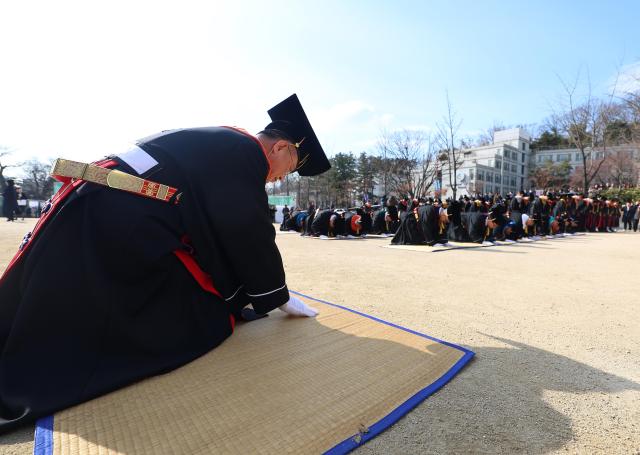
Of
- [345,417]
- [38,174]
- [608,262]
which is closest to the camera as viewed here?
[345,417]

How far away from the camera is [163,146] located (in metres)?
1.89

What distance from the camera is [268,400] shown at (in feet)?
4.76

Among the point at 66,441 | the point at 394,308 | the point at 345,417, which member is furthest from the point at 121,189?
the point at 394,308

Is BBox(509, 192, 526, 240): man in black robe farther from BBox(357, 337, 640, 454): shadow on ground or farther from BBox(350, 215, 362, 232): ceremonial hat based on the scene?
BBox(357, 337, 640, 454): shadow on ground

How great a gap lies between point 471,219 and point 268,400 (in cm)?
1022

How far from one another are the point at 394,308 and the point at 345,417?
6.22 feet

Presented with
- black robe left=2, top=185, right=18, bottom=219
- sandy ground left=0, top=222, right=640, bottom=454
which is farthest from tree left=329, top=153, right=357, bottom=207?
sandy ground left=0, top=222, right=640, bottom=454

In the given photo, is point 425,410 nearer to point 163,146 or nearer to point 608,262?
point 163,146

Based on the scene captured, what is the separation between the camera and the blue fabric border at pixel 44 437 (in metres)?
1.11

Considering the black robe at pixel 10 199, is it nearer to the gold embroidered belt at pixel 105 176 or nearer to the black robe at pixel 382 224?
the black robe at pixel 382 224

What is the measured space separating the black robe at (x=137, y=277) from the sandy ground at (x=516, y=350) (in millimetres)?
279

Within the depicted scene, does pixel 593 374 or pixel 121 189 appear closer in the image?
pixel 121 189

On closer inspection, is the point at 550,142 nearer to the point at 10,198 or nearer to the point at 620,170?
the point at 620,170

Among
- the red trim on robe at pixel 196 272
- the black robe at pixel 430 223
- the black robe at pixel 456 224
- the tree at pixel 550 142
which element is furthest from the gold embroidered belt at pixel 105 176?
the tree at pixel 550 142
